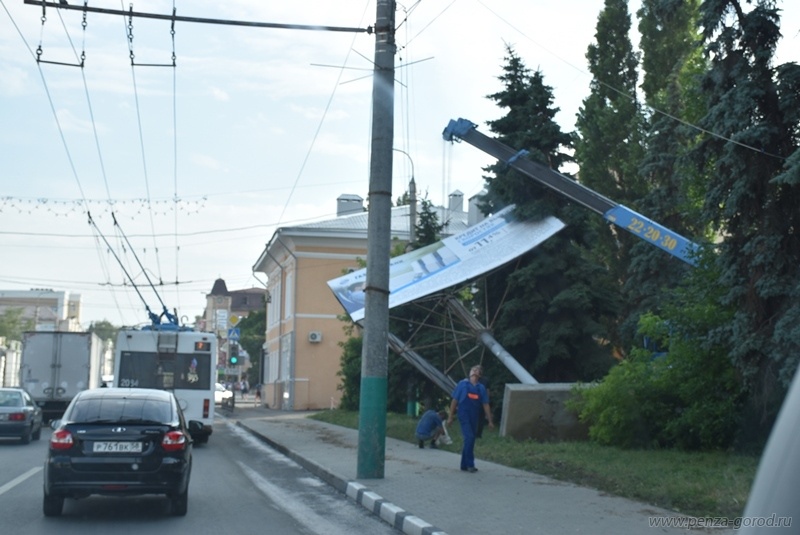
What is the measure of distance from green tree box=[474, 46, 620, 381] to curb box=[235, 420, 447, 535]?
33.3 feet

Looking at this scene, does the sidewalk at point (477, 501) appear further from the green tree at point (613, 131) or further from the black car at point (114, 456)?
the green tree at point (613, 131)

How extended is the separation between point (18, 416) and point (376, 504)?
51.7ft

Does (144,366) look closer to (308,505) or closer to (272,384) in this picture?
(308,505)

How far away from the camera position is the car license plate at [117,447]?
36.9ft

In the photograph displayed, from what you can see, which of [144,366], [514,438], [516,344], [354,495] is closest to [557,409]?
[514,438]

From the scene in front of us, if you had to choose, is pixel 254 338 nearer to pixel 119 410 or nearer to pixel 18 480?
pixel 18 480

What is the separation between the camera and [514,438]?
68.6 ft

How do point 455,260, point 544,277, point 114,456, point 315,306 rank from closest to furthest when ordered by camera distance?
point 114,456 → point 455,260 → point 544,277 → point 315,306

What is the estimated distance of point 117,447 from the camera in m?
11.3

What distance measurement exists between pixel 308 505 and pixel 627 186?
28.7 metres

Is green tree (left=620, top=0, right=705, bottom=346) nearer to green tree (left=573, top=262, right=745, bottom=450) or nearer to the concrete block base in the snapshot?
the concrete block base

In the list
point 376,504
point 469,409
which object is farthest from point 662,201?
point 376,504

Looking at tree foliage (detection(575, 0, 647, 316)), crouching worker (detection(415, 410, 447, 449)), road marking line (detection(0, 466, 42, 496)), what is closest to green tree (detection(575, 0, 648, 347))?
tree foliage (detection(575, 0, 647, 316))

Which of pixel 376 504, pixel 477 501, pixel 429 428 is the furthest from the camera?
pixel 429 428
